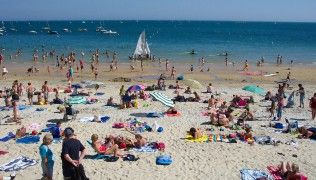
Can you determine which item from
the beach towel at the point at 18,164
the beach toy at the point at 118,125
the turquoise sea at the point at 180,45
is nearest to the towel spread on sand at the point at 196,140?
the beach toy at the point at 118,125

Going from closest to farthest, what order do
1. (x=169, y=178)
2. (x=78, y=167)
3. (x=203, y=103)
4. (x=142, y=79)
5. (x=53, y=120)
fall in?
(x=78, y=167)
(x=169, y=178)
(x=53, y=120)
(x=203, y=103)
(x=142, y=79)

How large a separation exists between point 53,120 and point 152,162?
6.36m

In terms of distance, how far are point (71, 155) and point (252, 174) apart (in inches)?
204

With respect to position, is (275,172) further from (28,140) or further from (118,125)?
(28,140)

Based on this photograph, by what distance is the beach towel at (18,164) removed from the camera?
11.3m

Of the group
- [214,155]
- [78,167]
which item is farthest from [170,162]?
[78,167]

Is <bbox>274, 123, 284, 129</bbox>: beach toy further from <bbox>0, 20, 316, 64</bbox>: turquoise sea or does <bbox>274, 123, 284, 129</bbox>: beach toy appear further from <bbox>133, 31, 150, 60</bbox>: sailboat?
<bbox>0, 20, 316, 64</bbox>: turquoise sea

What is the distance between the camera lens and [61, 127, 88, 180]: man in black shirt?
838cm

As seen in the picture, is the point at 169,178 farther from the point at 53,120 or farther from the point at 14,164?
the point at 53,120

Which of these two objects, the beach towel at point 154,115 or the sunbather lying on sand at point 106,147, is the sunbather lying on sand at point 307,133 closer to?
the beach towel at point 154,115

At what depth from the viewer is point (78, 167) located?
852 centimetres

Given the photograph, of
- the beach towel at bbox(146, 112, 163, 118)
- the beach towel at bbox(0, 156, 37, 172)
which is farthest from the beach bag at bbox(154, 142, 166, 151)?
the beach towel at bbox(146, 112, 163, 118)

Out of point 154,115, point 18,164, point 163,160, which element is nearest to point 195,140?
point 163,160

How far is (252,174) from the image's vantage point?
11.2m
